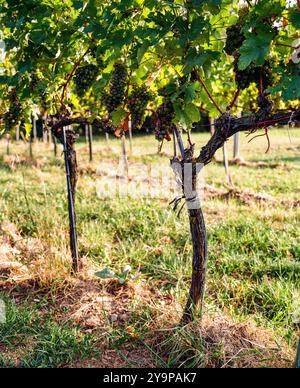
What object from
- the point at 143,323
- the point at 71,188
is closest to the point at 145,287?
the point at 143,323

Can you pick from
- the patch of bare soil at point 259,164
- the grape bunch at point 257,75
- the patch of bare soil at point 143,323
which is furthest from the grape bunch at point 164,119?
the patch of bare soil at point 259,164

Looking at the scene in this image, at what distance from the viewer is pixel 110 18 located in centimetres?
214

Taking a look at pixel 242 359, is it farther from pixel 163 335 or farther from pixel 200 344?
pixel 163 335

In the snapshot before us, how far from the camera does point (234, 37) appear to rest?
2.34 metres

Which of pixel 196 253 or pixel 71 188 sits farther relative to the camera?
pixel 71 188

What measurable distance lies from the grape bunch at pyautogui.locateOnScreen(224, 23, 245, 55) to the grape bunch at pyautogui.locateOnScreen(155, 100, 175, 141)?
0.46 meters

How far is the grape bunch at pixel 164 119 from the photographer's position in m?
2.49

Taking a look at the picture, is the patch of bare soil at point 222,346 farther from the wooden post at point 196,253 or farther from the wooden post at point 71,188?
the wooden post at point 71,188

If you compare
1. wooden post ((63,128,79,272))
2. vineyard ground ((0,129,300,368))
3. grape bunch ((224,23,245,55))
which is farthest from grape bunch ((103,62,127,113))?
vineyard ground ((0,129,300,368))

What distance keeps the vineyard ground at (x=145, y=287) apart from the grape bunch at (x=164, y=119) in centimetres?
129

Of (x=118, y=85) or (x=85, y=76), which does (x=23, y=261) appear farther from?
(x=118, y=85)

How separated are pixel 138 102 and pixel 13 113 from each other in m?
1.47

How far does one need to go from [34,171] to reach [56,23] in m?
6.75
